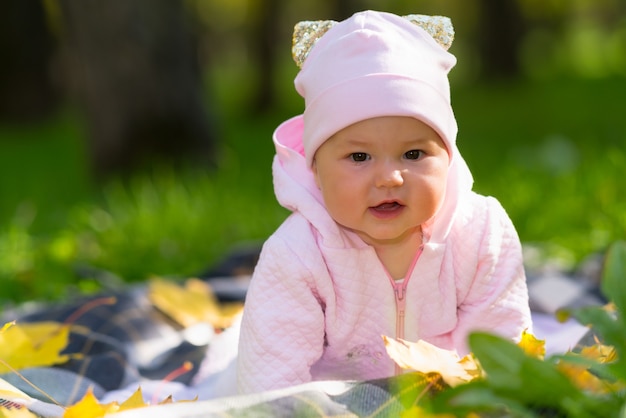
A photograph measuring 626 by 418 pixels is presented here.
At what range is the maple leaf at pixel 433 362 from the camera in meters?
1.66

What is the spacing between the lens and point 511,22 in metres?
14.1

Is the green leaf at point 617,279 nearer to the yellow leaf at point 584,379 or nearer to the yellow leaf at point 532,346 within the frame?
the yellow leaf at point 584,379

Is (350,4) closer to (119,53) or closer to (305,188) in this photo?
(119,53)

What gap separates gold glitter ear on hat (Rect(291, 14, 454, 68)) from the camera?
7.11 ft

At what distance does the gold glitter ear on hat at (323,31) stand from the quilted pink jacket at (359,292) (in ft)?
0.89

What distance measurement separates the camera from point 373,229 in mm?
2031

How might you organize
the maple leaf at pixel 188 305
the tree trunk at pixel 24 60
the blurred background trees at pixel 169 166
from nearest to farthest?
1. the maple leaf at pixel 188 305
2. the blurred background trees at pixel 169 166
3. the tree trunk at pixel 24 60

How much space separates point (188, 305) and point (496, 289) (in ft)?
4.52

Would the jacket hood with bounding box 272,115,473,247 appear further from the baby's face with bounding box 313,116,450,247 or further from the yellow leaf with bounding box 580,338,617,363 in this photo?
the yellow leaf with bounding box 580,338,617,363

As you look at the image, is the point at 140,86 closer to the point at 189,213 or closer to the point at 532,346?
the point at 189,213

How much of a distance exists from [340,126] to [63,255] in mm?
2409

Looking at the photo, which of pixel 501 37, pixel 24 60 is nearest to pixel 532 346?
pixel 24 60

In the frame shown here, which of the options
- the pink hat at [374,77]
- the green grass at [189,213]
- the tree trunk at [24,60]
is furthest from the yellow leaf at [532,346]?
the tree trunk at [24,60]

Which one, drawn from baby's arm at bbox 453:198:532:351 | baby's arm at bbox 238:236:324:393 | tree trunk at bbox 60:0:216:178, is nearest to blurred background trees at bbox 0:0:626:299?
tree trunk at bbox 60:0:216:178
